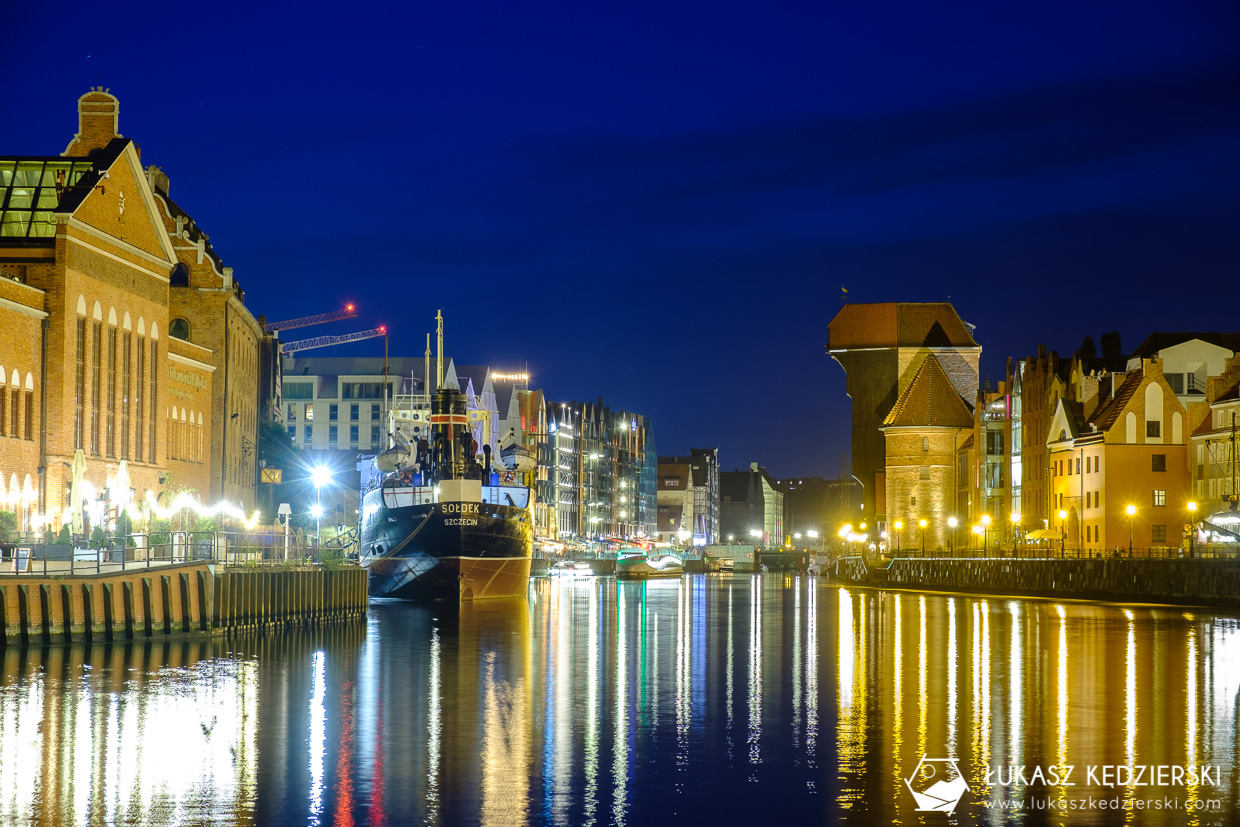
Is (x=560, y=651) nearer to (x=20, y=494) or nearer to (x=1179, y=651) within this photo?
(x=1179, y=651)

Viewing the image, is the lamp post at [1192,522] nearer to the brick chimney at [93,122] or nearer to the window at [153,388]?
the window at [153,388]

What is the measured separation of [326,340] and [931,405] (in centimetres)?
8515

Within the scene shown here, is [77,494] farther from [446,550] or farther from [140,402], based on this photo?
[446,550]

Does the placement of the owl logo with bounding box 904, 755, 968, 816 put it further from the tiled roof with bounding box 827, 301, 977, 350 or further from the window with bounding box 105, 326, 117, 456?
the tiled roof with bounding box 827, 301, 977, 350

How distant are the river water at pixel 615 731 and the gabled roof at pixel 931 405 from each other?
75.8 m

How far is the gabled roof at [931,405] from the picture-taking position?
124 m

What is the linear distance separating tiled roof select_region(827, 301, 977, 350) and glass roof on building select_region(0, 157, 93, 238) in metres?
80.9

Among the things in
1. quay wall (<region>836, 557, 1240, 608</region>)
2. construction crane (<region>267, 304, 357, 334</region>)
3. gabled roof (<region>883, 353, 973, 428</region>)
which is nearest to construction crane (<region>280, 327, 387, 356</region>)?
construction crane (<region>267, 304, 357, 334</region>)

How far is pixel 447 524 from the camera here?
243 feet

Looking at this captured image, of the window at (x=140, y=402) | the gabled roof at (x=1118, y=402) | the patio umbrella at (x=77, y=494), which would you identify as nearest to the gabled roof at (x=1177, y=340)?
the gabled roof at (x=1118, y=402)

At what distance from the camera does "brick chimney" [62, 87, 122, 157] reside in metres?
83.2

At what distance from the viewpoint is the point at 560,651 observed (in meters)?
45.3

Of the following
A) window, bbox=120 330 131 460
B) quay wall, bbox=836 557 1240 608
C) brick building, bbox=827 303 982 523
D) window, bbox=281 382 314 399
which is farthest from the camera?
window, bbox=281 382 314 399

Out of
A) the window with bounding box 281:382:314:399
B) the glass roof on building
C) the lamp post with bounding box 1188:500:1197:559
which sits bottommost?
the lamp post with bounding box 1188:500:1197:559
